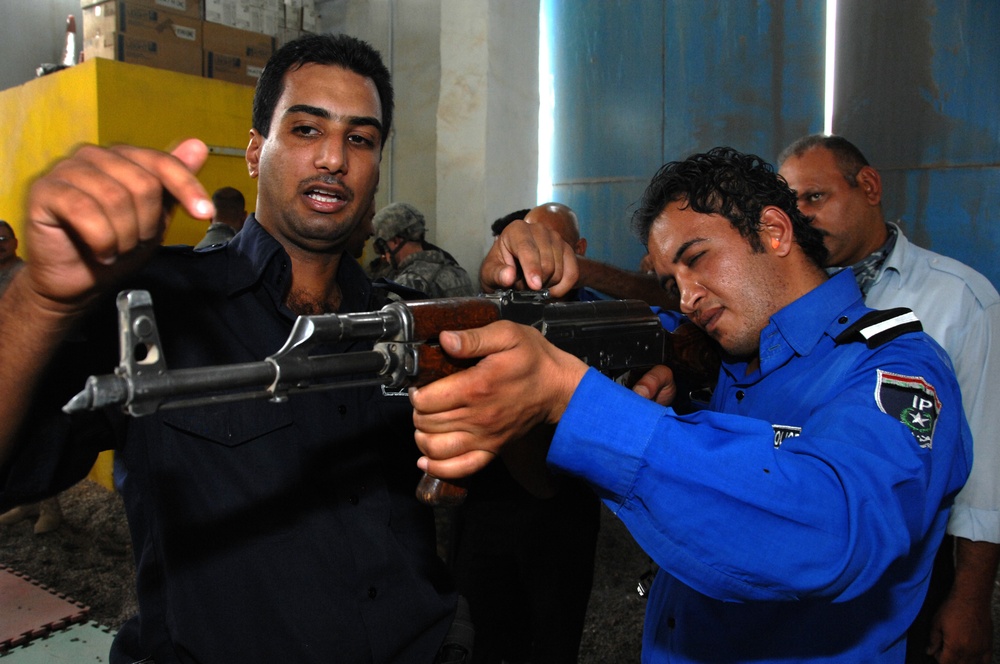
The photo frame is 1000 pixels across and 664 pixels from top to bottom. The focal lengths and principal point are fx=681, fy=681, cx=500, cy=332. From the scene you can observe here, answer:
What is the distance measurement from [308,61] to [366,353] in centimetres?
109

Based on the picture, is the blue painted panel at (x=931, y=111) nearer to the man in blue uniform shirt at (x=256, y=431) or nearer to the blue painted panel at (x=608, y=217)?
the blue painted panel at (x=608, y=217)

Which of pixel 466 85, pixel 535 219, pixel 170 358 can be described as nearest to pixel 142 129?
pixel 466 85

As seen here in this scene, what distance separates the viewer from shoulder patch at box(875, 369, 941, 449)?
3.88 feet

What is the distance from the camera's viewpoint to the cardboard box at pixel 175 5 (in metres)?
5.68

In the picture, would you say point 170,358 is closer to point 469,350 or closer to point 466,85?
point 469,350

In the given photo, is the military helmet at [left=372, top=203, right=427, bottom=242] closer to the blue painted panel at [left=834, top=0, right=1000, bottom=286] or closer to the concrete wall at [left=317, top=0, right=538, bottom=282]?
the concrete wall at [left=317, top=0, right=538, bottom=282]

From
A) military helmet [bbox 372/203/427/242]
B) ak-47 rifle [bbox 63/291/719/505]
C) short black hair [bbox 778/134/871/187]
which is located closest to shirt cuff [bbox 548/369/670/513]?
ak-47 rifle [bbox 63/291/719/505]

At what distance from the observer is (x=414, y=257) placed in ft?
14.0

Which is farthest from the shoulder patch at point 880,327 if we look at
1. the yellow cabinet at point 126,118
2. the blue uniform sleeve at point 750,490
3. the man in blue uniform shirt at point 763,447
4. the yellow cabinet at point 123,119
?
the yellow cabinet at point 123,119

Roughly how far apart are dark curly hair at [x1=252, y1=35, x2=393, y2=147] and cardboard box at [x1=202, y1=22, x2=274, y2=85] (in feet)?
16.6

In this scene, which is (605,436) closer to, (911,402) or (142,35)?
(911,402)

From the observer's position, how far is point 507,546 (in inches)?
121

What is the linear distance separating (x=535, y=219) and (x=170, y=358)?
9.00 ft

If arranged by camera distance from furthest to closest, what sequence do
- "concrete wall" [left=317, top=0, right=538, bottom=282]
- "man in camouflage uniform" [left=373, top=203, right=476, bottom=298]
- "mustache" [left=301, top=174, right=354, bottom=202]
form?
"concrete wall" [left=317, top=0, right=538, bottom=282], "man in camouflage uniform" [left=373, top=203, right=476, bottom=298], "mustache" [left=301, top=174, right=354, bottom=202]
